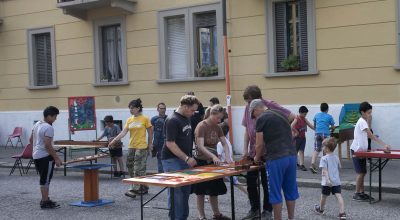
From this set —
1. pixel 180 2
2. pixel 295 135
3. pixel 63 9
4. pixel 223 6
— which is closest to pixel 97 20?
pixel 63 9

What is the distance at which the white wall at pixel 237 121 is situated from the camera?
14664 mm

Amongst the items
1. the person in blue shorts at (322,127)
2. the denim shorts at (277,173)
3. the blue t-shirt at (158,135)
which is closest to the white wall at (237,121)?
the person in blue shorts at (322,127)

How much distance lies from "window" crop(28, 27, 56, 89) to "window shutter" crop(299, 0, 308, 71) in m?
9.96

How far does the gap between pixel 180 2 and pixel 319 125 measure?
6679 millimetres

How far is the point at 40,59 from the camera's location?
2223cm

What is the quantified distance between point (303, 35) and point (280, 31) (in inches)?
Result: 28.4

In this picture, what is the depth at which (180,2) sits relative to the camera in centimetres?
1811

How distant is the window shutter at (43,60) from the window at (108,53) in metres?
2.57

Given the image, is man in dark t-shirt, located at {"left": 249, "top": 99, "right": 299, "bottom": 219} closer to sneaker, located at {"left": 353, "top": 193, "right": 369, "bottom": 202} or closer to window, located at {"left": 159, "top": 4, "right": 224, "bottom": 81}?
sneaker, located at {"left": 353, "top": 193, "right": 369, "bottom": 202}

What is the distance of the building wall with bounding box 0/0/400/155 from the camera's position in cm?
1481

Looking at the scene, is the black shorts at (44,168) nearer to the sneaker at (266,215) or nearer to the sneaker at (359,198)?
the sneaker at (266,215)

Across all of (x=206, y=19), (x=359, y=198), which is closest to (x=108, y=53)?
(x=206, y=19)

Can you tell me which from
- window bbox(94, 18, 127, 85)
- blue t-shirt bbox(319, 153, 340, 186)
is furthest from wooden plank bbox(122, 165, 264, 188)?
window bbox(94, 18, 127, 85)

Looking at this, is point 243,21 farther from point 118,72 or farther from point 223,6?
point 118,72
